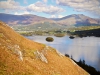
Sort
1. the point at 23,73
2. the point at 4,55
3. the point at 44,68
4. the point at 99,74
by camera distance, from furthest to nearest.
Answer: the point at 99,74
the point at 44,68
the point at 4,55
the point at 23,73

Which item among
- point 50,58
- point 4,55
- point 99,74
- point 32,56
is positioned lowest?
point 99,74

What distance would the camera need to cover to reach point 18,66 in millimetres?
25656

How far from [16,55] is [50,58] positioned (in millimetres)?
12398

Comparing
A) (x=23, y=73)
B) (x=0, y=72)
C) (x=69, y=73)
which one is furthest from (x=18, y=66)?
(x=69, y=73)

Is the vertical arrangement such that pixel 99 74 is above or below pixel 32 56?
below

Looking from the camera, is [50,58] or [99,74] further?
[99,74]

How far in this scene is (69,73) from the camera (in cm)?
3922

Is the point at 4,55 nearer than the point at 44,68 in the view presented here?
Yes

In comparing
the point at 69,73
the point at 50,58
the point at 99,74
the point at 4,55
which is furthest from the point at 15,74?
the point at 99,74

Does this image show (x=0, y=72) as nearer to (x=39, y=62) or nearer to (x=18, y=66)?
(x=18, y=66)

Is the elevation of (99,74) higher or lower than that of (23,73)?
lower

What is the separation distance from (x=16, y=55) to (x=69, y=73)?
16.5 metres

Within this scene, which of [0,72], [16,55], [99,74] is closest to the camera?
[0,72]

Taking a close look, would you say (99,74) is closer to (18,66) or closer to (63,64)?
(63,64)
